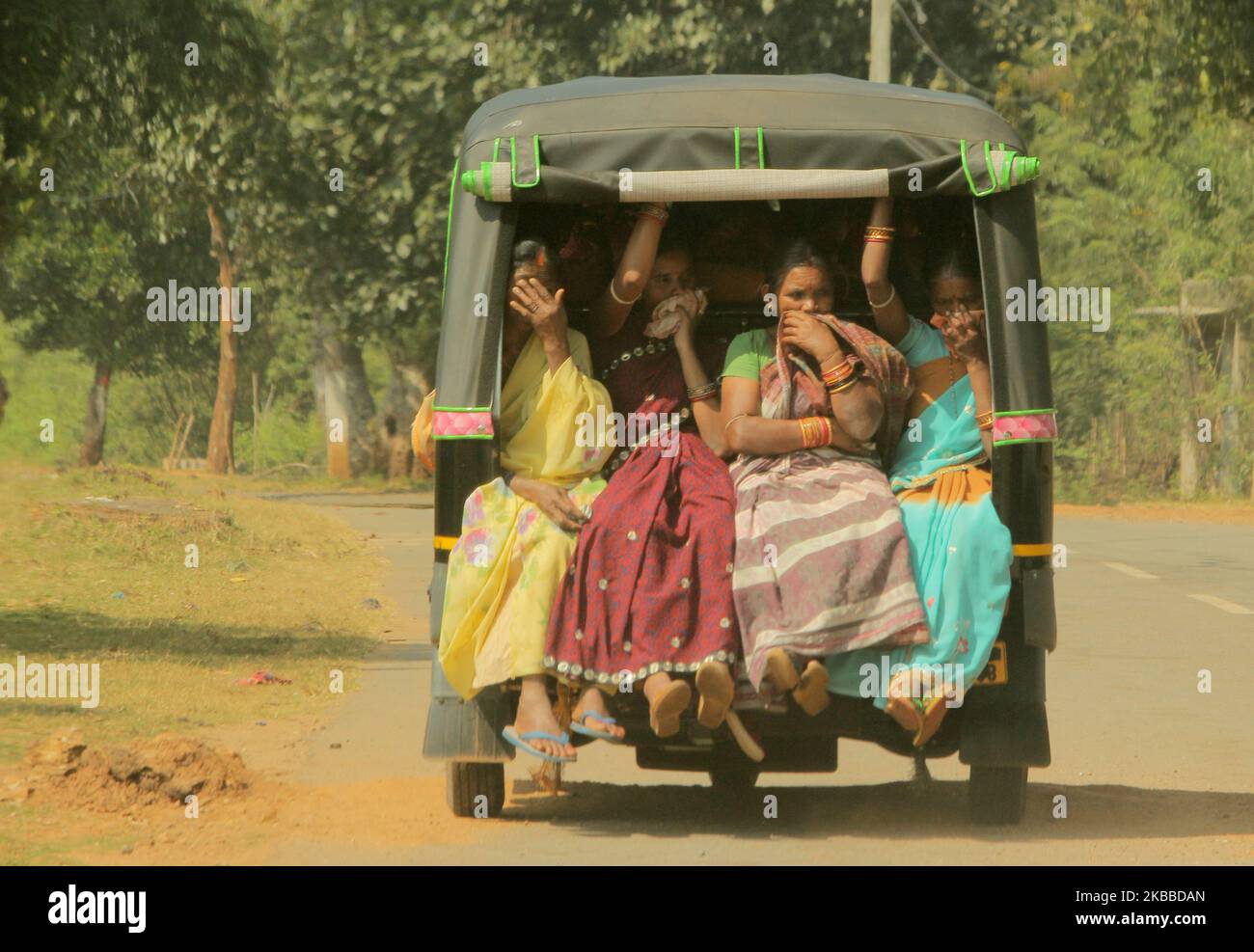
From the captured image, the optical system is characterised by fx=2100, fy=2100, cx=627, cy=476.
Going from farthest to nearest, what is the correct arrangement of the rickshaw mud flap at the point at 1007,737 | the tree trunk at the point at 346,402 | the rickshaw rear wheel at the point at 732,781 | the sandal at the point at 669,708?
the tree trunk at the point at 346,402 → the rickshaw rear wheel at the point at 732,781 → the rickshaw mud flap at the point at 1007,737 → the sandal at the point at 669,708

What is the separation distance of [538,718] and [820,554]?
107 centimetres

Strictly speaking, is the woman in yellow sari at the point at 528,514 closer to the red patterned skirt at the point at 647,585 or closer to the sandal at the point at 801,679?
the red patterned skirt at the point at 647,585

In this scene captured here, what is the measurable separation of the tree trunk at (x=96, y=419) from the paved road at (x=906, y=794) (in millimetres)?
34469

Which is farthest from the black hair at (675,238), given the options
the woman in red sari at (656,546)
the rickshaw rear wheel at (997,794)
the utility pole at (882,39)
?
the utility pole at (882,39)

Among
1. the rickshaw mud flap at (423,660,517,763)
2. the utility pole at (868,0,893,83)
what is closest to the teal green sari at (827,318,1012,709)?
the rickshaw mud flap at (423,660,517,763)

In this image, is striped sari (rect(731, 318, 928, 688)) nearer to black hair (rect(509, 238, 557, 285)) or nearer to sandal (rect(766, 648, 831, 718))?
sandal (rect(766, 648, 831, 718))

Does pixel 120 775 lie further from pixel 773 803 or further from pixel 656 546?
pixel 773 803

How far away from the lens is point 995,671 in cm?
708

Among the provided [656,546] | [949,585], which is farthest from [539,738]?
[949,585]

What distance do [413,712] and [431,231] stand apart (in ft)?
62.6

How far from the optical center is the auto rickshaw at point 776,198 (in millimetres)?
6992

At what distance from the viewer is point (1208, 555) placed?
67.2 ft
